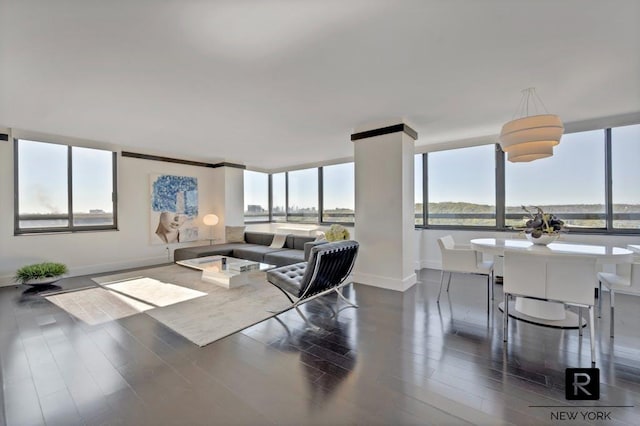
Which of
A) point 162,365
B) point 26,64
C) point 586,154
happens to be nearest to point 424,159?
point 586,154

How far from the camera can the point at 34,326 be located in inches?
111

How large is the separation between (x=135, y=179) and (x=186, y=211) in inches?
51.7

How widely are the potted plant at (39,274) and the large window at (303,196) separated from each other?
5260mm

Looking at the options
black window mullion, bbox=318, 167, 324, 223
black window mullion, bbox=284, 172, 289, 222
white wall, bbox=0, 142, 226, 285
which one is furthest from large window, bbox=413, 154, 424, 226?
white wall, bbox=0, 142, 226, 285

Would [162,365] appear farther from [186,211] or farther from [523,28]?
[186,211]

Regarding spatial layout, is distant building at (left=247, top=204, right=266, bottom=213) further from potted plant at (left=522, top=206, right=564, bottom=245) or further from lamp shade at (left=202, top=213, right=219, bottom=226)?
potted plant at (left=522, top=206, right=564, bottom=245)

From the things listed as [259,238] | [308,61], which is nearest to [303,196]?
[259,238]

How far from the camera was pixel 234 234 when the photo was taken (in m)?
6.89

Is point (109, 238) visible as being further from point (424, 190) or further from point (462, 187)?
point (462, 187)

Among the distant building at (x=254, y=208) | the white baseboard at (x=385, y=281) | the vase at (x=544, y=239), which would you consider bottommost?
the white baseboard at (x=385, y=281)

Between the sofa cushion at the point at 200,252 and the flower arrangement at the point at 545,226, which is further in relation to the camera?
the sofa cushion at the point at 200,252

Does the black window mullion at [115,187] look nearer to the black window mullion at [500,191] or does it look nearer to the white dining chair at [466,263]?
the white dining chair at [466,263]

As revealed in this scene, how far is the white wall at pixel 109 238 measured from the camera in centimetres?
438

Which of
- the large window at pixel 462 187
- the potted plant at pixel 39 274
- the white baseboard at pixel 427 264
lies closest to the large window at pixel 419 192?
the large window at pixel 462 187
